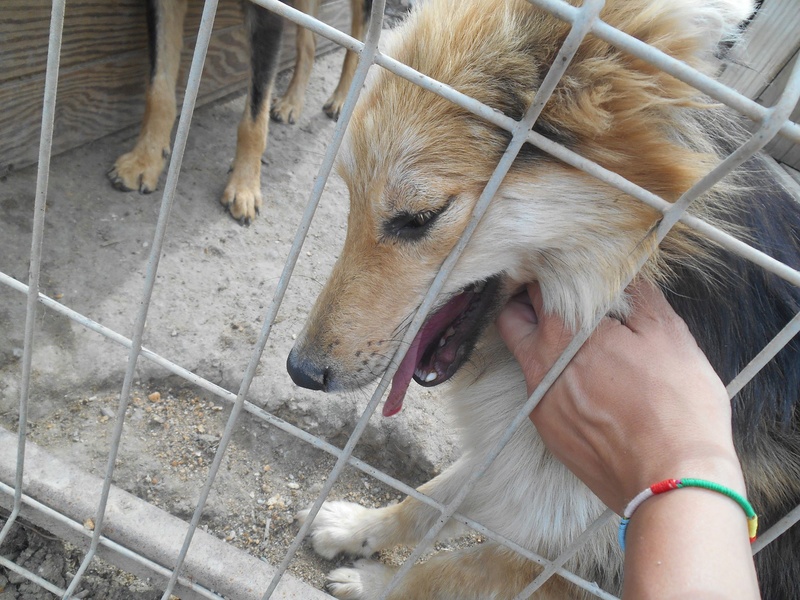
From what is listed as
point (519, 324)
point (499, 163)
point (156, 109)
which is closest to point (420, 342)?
point (519, 324)

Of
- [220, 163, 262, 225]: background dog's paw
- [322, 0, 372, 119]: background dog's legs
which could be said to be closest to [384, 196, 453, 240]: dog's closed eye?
[220, 163, 262, 225]: background dog's paw

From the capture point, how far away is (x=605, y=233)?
3.74ft

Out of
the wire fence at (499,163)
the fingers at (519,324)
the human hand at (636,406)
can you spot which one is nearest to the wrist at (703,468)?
the human hand at (636,406)

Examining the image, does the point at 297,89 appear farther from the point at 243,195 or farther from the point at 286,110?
the point at 243,195

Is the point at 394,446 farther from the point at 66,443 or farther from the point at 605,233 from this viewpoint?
the point at 605,233

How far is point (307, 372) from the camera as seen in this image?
1213mm

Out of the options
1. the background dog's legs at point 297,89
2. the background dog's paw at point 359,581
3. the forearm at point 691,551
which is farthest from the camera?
the background dog's legs at point 297,89

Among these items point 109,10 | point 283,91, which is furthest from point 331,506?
point 283,91

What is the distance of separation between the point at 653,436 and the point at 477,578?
88 centimetres

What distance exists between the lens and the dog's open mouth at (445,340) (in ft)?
4.32

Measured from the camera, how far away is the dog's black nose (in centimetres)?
121

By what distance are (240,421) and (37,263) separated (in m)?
1.18

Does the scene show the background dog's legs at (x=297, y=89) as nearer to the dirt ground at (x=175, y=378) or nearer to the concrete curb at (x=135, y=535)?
the dirt ground at (x=175, y=378)

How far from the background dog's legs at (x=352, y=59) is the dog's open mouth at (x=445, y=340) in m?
2.79
